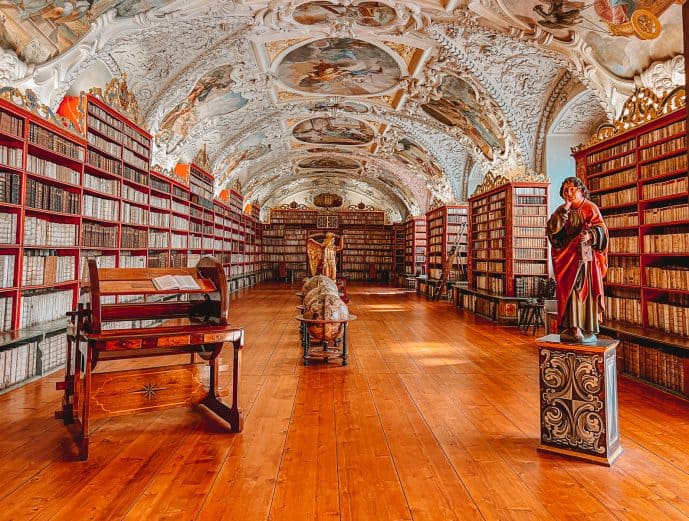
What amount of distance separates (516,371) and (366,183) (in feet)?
68.9

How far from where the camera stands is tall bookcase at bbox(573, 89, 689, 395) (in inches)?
214

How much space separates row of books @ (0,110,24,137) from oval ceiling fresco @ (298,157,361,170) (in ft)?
53.6

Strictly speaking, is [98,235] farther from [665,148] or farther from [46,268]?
[665,148]

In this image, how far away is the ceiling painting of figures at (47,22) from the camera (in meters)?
5.27

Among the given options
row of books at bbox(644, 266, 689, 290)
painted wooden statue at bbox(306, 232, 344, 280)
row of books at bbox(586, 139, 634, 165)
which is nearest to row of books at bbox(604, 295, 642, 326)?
row of books at bbox(644, 266, 689, 290)

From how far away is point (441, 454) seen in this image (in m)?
3.38

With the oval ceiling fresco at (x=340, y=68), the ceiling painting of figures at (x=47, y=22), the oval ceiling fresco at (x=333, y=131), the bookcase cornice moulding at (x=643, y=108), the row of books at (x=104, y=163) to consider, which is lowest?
the row of books at (x=104, y=163)

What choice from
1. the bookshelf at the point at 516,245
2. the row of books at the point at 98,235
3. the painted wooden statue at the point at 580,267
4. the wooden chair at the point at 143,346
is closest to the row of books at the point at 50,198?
the row of books at the point at 98,235

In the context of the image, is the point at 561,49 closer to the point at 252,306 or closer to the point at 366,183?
the point at 252,306

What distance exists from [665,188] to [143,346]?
262 inches

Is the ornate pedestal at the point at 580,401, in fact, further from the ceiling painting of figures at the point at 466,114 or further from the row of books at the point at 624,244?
the ceiling painting of figures at the point at 466,114

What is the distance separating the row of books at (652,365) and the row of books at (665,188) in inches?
81.3

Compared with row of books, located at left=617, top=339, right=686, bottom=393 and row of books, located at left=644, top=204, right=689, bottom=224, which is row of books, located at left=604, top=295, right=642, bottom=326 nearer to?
row of books, located at left=617, top=339, right=686, bottom=393

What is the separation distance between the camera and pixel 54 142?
614 centimetres
